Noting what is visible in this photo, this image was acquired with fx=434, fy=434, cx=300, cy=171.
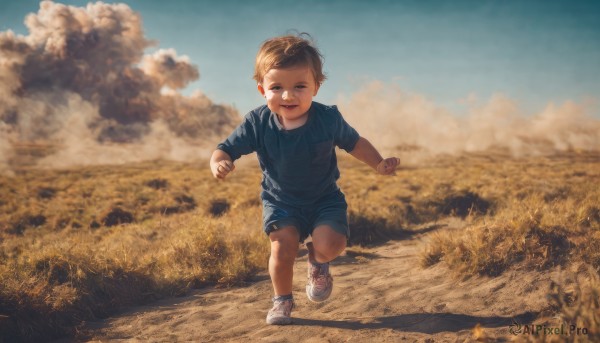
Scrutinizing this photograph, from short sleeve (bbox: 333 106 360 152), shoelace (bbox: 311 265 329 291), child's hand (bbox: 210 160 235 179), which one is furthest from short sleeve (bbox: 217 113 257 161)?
shoelace (bbox: 311 265 329 291)

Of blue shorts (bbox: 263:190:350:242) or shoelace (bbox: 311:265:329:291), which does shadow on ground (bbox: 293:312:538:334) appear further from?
blue shorts (bbox: 263:190:350:242)

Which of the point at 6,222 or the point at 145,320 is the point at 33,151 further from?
the point at 145,320

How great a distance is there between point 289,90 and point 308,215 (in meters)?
0.94

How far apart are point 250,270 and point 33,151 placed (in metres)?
75.7

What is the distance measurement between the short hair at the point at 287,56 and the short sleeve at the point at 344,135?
0.32 m

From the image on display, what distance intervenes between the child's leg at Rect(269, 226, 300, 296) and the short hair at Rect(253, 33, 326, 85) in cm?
112

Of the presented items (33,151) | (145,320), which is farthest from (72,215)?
(33,151)

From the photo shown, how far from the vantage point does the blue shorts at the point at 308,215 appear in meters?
3.15

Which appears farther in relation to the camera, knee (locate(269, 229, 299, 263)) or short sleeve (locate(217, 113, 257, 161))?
short sleeve (locate(217, 113, 257, 161))

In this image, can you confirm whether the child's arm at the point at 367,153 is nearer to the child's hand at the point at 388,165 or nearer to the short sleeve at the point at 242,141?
the child's hand at the point at 388,165

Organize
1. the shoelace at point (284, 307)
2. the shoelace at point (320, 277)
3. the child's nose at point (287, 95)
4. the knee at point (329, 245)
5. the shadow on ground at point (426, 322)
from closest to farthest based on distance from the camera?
1. the shadow on ground at point (426, 322)
2. the child's nose at point (287, 95)
3. the knee at point (329, 245)
4. the shoelace at point (284, 307)
5. the shoelace at point (320, 277)

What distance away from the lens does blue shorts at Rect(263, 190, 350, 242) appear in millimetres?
3150

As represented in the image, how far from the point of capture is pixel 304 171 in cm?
315

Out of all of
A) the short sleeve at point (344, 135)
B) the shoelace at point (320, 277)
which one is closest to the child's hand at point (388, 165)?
the short sleeve at point (344, 135)
